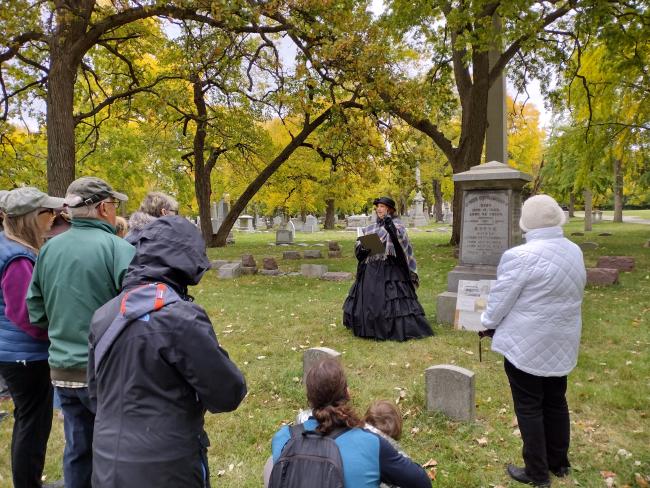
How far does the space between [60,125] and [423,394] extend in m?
9.79

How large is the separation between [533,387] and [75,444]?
2.81 metres

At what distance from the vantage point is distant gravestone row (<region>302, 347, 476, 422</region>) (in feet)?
13.2

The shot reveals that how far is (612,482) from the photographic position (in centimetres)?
324

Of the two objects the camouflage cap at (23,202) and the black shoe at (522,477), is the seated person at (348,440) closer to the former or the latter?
the black shoe at (522,477)

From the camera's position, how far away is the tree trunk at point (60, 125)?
33.7ft

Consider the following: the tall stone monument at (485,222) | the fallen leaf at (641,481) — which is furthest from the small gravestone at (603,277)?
the fallen leaf at (641,481)

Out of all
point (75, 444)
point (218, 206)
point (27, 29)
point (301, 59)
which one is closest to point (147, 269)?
point (75, 444)

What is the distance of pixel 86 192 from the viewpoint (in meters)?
2.63

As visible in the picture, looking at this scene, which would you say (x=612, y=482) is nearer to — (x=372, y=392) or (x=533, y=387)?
(x=533, y=387)

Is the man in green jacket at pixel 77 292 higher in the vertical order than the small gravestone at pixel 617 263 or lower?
higher

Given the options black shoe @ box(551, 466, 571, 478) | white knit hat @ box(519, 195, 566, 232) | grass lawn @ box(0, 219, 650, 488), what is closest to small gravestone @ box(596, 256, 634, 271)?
grass lawn @ box(0, 219, 650, 488)

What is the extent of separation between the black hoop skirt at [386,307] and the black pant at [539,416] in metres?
3.15

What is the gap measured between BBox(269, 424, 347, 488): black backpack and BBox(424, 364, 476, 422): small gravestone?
2390mm

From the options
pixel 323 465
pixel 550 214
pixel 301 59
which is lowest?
pixel 323 465
